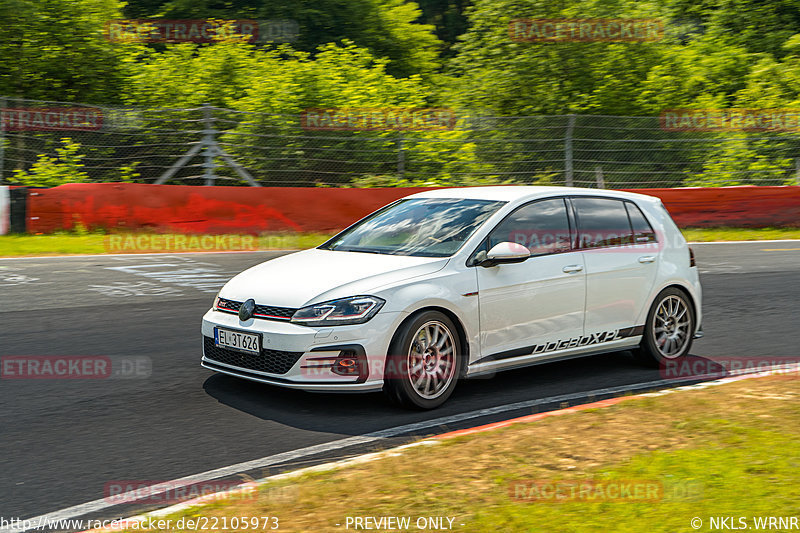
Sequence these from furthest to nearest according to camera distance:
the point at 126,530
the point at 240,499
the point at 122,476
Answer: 1. the point at 122,476
2. the point at 240,499
3. the point at 126,530

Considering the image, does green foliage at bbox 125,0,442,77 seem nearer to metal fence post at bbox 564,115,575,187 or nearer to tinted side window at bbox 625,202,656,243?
metal fence post at bbox 564,115,575,187

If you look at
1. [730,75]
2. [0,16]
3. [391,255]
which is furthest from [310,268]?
[730,75]

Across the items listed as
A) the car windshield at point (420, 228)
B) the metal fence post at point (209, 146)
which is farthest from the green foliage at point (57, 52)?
the car windshield at point (420, 228)

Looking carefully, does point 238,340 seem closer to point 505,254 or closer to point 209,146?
point 505,254

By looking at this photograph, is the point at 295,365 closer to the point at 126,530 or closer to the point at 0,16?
the point at 126,530

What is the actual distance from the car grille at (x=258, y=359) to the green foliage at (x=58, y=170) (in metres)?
12.4

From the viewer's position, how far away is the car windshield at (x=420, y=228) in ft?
23.0

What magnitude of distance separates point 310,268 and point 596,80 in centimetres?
2215

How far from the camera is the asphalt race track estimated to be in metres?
5.29

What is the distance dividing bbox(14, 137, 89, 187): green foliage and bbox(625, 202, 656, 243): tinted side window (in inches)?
522

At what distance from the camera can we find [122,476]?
5.09m

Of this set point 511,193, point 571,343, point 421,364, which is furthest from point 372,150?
point 421,364

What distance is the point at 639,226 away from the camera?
8.09 m

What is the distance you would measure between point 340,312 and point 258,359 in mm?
696
